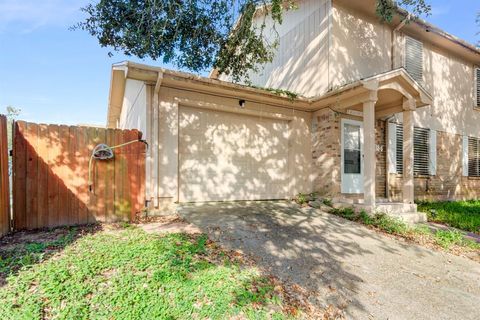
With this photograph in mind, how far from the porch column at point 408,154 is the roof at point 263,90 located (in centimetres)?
34

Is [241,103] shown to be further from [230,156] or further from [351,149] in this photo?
[351,149]

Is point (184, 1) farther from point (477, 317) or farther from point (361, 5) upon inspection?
point (477, 317)

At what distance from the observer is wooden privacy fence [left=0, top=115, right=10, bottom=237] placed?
3977mm

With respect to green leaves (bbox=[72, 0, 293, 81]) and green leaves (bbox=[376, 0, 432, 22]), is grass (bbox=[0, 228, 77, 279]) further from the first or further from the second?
green leaves (bbox=[376, 0, 432, 22])

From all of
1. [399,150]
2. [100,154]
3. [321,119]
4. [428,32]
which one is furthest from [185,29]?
[428,32]

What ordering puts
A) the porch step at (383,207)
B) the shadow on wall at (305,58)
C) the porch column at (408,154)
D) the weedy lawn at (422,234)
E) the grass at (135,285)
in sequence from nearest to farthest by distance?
the grass at (135,285) < the weedy lawn at (422,234) < the porch step at (383,207) < the porch column at (408,154) < the shadow on wall at (305,58)

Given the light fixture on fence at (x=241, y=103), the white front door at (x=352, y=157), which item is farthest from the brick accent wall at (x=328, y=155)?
the light fixture on fence at (x=241, y=103)

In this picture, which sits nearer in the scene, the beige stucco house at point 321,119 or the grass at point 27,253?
the grass at point 27,253

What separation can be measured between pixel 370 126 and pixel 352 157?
164 cm

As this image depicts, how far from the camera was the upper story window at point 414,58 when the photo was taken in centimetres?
902

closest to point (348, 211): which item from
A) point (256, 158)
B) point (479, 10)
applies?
point (256, 158)

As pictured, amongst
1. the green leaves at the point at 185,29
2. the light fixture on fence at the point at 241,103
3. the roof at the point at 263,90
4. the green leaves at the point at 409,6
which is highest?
the green leaves at the point at 409,6

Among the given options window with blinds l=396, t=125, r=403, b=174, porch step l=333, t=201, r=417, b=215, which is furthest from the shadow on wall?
porch step l=333, t=201, r=417, b=215

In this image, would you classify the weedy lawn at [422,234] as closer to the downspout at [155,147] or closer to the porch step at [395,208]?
the porch step at [395,208]
